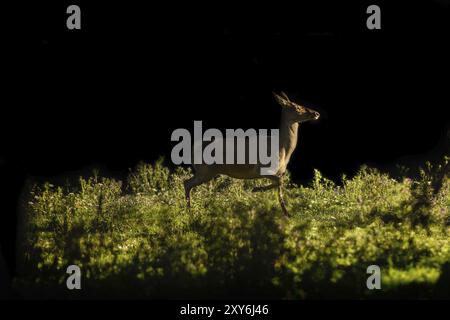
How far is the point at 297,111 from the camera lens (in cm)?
873

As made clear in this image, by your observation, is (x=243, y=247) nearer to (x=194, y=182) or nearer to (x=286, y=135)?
(x=286, y=135)

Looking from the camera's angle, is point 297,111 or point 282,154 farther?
point 282,154

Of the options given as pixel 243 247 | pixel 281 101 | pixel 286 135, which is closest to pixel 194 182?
pixel 286 135

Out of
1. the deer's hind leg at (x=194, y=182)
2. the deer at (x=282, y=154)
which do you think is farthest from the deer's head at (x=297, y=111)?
the deer's hind leg at (x=194, y=182)

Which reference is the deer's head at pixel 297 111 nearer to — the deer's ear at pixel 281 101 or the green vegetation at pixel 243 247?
the deer's ear at pixel 281 101

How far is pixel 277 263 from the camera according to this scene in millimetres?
6145

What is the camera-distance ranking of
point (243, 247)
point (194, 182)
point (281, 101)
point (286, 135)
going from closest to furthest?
1. point (243, 247)
2. point (281, 101)
3. point (286, 135)
4. point (194, 182)

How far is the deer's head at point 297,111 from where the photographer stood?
870cm

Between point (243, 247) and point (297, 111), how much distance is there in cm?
291

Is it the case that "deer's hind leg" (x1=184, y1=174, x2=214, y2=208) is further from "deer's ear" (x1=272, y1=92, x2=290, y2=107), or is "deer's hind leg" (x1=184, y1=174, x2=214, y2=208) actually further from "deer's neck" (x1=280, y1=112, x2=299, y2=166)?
"deer's ear" (x1=272, y1=92, x2=290, y2=107)

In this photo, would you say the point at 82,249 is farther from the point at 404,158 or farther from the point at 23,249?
the point at 404,158
